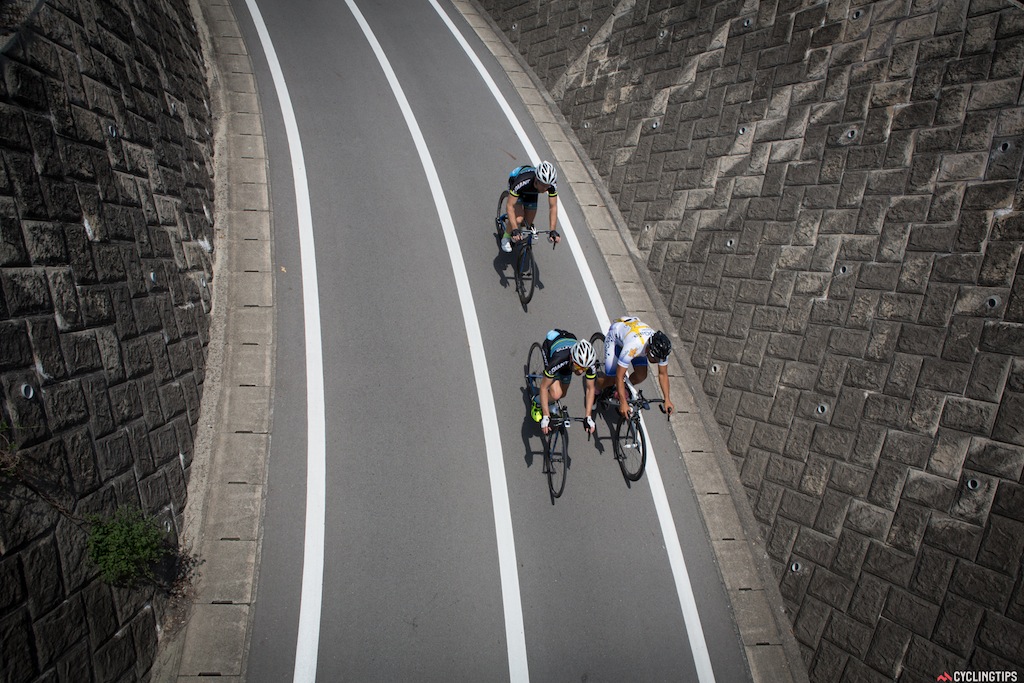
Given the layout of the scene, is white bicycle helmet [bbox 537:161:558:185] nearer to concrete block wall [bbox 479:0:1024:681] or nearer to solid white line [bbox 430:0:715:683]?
solid white line [bbox 430:0:715:683]

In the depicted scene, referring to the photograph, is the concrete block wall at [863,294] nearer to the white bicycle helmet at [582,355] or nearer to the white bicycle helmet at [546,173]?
the white bicycle helmet at [546,173]

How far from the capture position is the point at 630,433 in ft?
26.6

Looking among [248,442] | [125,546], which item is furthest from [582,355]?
[125,546]

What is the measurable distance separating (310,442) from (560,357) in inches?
136

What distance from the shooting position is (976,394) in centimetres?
650

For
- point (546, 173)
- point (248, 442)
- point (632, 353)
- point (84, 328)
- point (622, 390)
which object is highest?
point (546, 173)

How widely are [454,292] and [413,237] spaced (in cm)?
136

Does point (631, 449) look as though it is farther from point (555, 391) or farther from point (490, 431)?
point (490, 431)

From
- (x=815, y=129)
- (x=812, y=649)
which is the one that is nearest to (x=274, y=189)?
(x=815, y=129)

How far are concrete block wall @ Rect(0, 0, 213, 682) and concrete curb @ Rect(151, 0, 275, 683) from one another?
276 millimetres

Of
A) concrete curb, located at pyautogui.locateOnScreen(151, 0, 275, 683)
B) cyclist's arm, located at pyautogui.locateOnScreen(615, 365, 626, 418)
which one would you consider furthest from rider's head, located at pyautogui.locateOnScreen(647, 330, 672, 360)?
concrete curb, located at pyautogui.locateOnScreen(151, 0, 275, 683)

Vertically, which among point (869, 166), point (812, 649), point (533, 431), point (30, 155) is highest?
point (869, 166)

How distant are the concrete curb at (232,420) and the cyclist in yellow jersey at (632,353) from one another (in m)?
4.63

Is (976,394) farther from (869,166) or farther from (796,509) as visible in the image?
(869,166)
